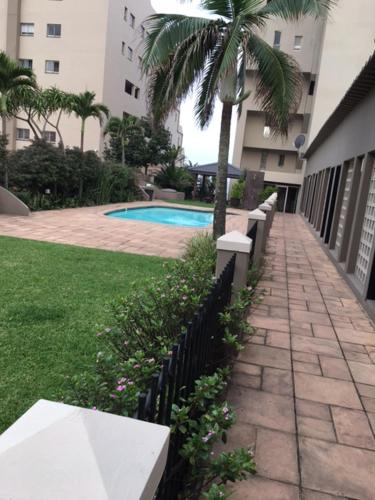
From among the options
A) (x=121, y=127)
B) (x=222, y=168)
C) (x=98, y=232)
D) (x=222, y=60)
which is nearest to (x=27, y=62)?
(x=121, y=127)

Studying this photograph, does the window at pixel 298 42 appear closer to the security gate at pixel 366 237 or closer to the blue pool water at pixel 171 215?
the blue pool water at pixel 171 215

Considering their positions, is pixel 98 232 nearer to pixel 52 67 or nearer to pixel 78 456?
pixel 78 456

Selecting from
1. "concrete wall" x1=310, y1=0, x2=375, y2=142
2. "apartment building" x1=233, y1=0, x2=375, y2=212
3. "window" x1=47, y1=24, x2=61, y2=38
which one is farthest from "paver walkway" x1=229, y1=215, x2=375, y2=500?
"window" x1=47, y1=24, x2=61, y2=38

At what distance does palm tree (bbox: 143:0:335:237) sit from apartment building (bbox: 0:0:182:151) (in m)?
21.5

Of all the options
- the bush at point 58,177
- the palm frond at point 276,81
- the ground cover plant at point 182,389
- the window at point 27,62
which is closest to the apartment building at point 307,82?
the bush at point 58,177

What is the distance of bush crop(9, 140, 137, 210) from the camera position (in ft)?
46.9

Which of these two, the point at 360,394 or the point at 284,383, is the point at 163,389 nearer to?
the point at 284,383

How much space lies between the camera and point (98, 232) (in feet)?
36.8

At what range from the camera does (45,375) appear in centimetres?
334

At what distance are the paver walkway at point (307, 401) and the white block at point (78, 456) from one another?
4.65 ft

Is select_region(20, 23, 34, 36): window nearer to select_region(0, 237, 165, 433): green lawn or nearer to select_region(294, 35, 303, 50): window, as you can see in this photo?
select_region(294, 35, 303, 50): window

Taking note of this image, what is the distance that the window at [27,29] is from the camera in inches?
1202

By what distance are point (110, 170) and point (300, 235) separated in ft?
32.0

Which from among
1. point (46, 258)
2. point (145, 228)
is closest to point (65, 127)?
point (145, 228)
